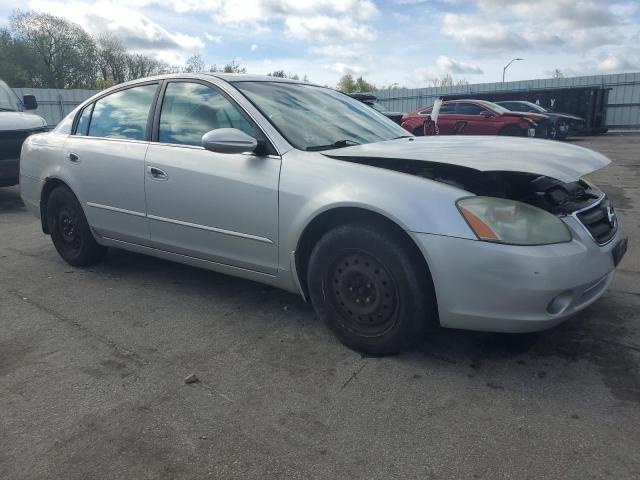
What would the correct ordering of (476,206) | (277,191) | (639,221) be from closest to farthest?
(476,206)
(277,191)
(639,221)

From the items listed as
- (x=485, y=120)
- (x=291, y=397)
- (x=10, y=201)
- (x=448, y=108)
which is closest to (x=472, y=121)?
(x=485, y=120)

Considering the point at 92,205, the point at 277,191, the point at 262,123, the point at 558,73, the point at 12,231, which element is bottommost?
the point at 12,231

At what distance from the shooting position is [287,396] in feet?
8.50

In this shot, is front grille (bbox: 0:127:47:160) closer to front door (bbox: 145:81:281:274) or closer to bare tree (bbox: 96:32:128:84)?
front door (bbox: 145:81:281:274)

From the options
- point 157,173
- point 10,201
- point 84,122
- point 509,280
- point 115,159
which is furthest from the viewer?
point 10,201

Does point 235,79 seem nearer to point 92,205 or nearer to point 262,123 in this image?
point 262,123

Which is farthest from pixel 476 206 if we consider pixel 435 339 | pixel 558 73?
pixel 558 73

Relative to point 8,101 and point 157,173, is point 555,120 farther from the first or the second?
point 157,173

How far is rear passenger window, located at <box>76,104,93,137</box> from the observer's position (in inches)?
177

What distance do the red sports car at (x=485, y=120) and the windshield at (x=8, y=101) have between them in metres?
10.8

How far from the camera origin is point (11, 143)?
7930 millimetres

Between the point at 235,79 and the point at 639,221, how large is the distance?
4.81 m

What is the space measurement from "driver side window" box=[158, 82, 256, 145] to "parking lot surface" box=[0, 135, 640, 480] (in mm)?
1225

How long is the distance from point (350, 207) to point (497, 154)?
2.72 ft
